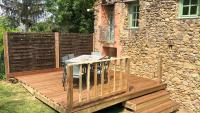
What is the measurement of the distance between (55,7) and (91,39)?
6647 mm

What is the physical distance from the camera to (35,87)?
24.6 ft

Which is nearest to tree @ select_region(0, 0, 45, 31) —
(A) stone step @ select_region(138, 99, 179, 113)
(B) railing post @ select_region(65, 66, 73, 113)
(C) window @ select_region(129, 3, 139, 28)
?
(C) window @ select_region(129, 3, 139, 28)

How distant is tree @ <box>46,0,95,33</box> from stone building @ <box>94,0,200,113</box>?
17.8 ft

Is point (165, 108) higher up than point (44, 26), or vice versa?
point (44, 26)

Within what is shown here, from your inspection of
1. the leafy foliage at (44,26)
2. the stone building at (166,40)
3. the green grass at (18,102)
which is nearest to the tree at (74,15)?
the leafy foliage at (44,26)

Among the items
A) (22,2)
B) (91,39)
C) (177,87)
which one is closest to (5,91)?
(91,39)

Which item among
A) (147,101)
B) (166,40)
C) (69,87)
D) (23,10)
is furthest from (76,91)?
(23,10)

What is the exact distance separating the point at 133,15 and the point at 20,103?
6.16 meters

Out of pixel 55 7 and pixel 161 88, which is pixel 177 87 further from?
pixel 55 7

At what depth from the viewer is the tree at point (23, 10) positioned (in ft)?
75.5

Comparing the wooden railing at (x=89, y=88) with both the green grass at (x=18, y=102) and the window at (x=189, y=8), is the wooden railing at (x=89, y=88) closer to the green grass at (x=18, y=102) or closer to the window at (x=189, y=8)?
the green grass at (x=18, y=102)

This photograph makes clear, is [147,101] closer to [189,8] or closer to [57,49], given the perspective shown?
[189,8]

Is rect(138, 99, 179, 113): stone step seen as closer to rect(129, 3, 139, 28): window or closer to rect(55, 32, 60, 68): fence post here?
rect(129, 3, 139, 28): window

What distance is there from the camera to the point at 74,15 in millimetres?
16719
